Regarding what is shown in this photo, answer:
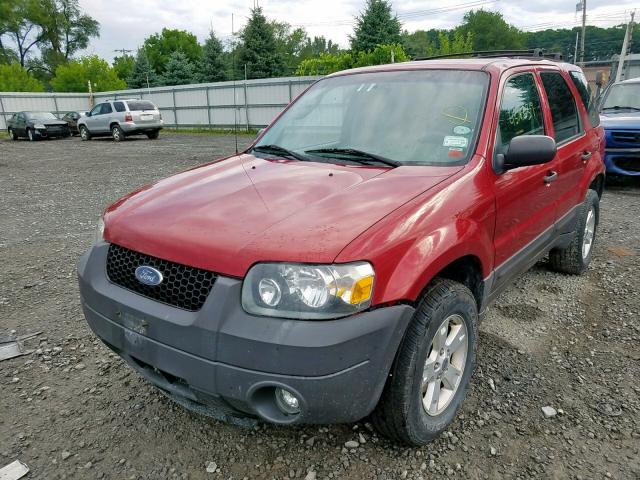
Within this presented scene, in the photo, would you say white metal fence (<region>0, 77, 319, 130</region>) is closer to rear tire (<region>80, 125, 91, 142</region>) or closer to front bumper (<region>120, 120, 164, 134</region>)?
front bumper (<region>120, 120, 164, 134</region>)

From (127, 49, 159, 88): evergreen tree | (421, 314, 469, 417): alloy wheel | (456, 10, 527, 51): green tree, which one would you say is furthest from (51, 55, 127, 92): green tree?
(456, 10, 527, 51): green tree

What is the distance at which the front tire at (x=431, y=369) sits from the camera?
6.53 feet

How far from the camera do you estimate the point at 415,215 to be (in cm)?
204

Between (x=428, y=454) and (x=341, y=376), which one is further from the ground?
(x=341, y=376)

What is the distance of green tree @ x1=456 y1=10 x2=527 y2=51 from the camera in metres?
77.2

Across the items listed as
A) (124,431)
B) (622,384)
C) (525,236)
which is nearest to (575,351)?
(622,384)

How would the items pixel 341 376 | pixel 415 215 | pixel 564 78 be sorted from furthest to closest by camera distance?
pixel 564 78 < pixel 415 215 < pixel 341 376

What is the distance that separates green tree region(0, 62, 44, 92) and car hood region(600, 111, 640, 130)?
4949cm

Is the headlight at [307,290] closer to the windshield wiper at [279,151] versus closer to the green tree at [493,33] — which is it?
the windshield wiper at [279,151]

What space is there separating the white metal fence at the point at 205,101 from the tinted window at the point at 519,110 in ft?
56.3

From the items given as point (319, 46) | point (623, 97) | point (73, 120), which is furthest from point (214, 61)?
point (319, 46)

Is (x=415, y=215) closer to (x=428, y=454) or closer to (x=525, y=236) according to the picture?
(x=428, y=454)

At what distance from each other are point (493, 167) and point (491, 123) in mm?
275

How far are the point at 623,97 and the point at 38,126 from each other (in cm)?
2391
